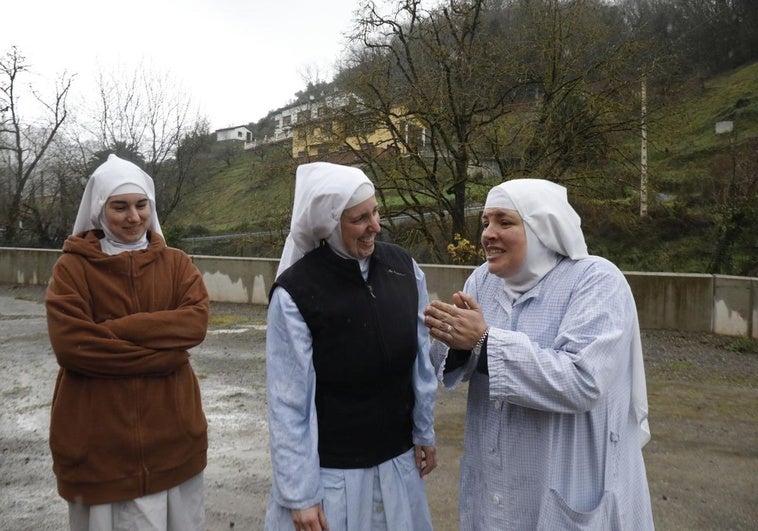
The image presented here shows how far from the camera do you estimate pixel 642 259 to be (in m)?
24.5

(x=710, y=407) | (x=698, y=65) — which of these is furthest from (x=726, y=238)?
(x=698, y=65)

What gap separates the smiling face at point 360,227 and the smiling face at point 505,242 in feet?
1.26

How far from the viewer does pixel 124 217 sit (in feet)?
8.80

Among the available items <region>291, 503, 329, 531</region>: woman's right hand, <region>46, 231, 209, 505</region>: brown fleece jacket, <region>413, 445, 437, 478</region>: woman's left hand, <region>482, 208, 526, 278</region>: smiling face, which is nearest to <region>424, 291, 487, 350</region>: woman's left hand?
<region>482, 208, 526, 278</region>: smiling face

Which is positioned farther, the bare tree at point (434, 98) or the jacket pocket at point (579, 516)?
the bare tree at point (434, 98)

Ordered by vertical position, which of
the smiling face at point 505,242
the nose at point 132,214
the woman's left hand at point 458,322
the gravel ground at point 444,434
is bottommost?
the gravel ground at point 444,434

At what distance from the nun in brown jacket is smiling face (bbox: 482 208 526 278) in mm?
1333

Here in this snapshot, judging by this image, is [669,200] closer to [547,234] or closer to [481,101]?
[481,101]

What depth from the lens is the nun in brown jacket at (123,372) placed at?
8.11 feet

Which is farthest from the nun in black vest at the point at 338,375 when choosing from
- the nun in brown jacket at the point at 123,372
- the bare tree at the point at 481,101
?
the bare tree at the point at 481,101

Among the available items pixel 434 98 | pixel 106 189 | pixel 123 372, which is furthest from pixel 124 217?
pixel 434 98

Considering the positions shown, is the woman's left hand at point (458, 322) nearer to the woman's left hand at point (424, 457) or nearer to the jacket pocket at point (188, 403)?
the woman's left hand at point (424, 457)

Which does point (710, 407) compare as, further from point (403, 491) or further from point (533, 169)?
point (533, 169)

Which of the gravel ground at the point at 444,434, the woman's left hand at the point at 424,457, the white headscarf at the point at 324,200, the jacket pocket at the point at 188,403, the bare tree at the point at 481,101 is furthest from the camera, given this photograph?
the bare tree at the point at 481,101
